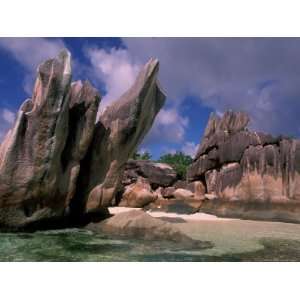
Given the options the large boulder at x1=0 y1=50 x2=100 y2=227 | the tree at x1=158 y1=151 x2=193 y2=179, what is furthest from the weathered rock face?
the tree at x1=158 y1=151 x2=193 y2=179

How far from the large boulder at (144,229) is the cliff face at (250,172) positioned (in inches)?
400

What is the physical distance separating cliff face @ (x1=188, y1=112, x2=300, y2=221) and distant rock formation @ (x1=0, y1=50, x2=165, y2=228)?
893 cm

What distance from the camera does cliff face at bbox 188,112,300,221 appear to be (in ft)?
60.8

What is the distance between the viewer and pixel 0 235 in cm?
925

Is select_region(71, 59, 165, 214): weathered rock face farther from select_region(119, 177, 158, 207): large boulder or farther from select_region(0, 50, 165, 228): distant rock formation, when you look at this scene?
select_region(119, 177, 158, 207): large boulder

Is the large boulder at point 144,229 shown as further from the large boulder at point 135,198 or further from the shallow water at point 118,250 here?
the large boulder at point 135,198

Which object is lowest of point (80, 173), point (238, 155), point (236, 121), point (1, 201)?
point (1, 201)

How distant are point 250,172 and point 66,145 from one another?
40.8 ft

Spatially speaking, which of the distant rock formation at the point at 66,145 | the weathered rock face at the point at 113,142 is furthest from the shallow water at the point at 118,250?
the weathered rock face at the point at 113,142

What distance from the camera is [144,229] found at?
9.96 metres

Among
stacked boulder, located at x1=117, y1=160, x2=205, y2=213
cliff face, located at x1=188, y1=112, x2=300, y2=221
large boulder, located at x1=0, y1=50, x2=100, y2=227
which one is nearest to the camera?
large boulder, located at x1=0, y1=50, x2=100, y2=227
